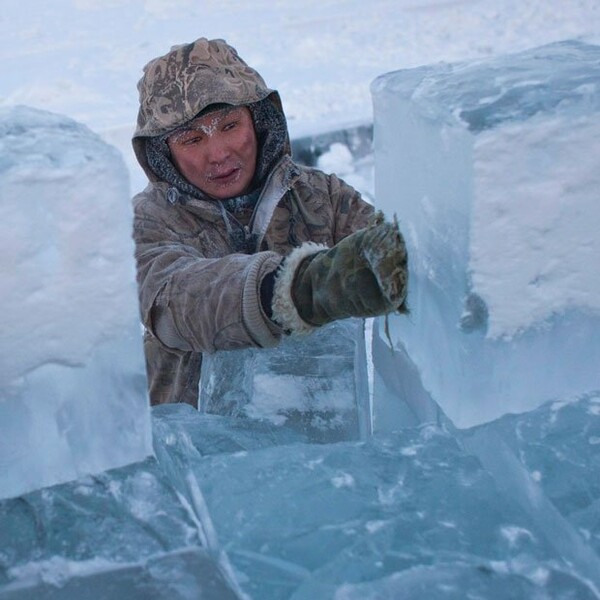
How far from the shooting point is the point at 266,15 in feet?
30.7

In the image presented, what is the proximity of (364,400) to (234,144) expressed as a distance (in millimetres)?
850

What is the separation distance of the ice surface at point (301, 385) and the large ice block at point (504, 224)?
14.4 inches

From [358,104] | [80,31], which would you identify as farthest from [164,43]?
[358,104]

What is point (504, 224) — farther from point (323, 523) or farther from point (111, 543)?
point (111, 543)

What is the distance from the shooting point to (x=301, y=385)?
6.71ft

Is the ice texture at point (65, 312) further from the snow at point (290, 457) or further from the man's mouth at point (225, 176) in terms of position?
the man's mouth at point (225, 176)

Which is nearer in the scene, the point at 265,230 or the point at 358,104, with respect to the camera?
the point at 265,230

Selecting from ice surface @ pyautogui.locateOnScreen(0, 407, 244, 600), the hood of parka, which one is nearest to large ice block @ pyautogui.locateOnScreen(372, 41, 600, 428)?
ice surface @ pyautogui.locateOnScreen(0, 407, 244, 600)

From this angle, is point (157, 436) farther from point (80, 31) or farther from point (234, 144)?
point (80, 31)

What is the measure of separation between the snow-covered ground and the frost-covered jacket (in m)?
3.16

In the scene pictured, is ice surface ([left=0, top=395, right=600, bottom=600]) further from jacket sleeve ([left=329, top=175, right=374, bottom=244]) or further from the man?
jacket sleeve ([left=329, top=175, right=374, bottom=244])

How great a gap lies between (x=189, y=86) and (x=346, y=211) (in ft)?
2.11

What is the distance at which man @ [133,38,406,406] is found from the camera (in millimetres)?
1930

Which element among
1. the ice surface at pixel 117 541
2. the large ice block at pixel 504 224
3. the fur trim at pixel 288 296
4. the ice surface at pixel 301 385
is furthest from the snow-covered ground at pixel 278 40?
the ice surface at pixel 117 541
